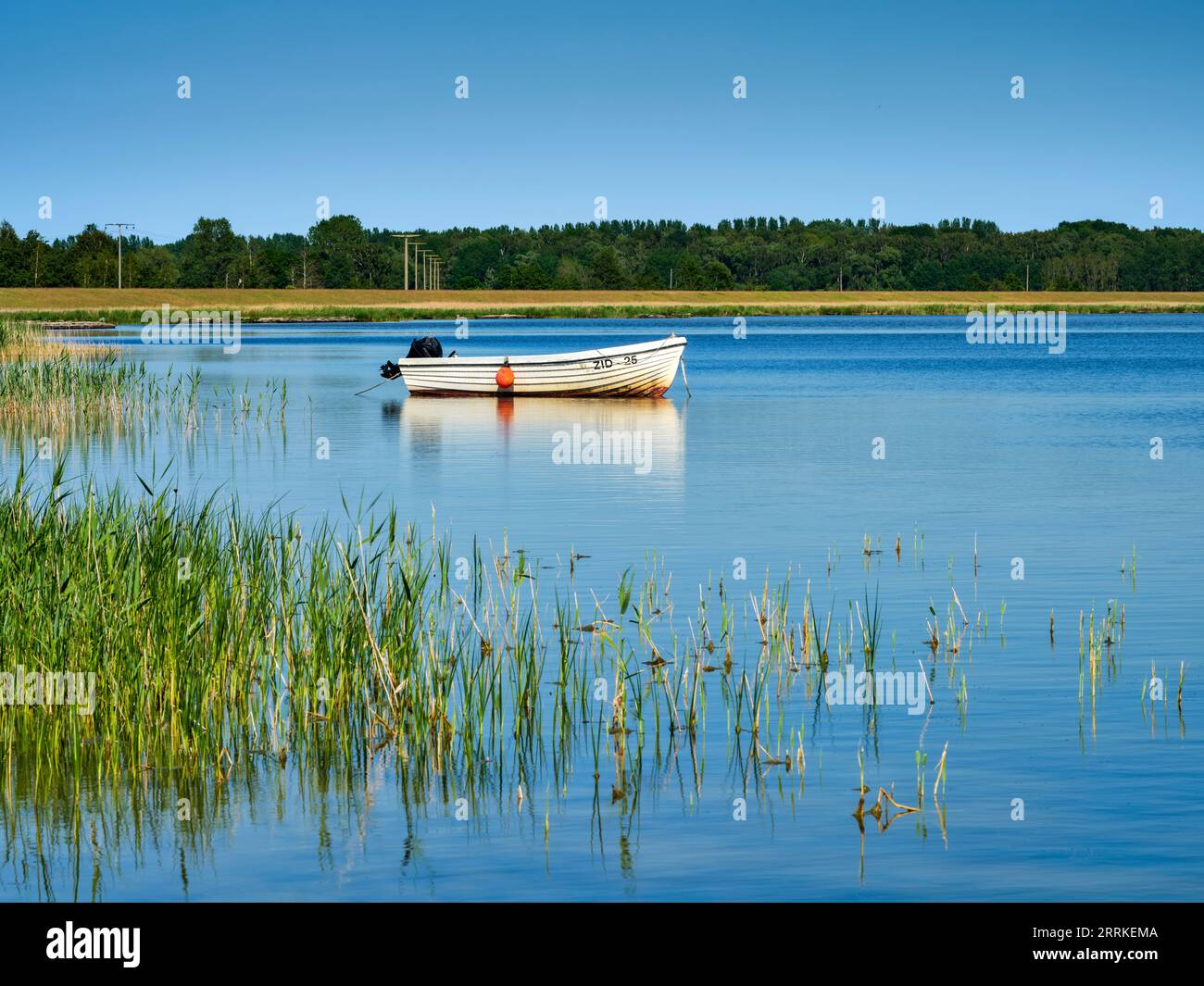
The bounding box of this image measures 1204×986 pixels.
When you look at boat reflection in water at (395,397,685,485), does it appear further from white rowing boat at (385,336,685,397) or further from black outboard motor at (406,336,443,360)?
black outboard motor at (406,336,443,360)

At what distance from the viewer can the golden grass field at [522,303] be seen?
131 m

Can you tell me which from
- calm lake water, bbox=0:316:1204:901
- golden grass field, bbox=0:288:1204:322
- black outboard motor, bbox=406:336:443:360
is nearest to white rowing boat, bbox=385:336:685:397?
black outboard motor, bbox=406:336:443:360

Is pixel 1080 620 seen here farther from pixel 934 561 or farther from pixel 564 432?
pixel 564 432

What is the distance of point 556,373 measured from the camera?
45.8 meters

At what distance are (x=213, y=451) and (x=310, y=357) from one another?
45983mm


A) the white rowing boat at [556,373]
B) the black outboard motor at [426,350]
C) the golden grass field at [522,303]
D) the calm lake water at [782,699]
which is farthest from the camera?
the golden grass field at [522,303]

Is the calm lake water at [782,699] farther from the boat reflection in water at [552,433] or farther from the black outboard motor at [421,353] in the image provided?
the black outboard motor at [421,353]

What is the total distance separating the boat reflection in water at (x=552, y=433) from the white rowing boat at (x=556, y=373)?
362 mm

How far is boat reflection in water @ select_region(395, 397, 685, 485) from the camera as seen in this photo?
96.9ft

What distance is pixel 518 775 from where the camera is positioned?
9742 millimetres

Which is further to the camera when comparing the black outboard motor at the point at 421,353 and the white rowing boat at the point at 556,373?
the black outboard motor at the point at 421,353

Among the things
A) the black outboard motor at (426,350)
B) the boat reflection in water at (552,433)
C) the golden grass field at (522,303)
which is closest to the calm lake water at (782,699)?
the boat reflection in water at (552,433)

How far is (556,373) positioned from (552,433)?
34.7 ft
